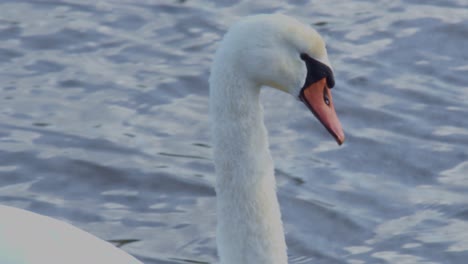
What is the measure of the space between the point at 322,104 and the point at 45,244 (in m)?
1.19

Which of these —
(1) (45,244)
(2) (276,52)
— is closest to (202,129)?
(1) (45,244)

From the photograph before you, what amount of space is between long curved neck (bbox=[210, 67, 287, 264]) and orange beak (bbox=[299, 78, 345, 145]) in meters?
0.18

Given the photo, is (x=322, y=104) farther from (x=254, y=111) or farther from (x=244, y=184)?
(x=244, y=184)

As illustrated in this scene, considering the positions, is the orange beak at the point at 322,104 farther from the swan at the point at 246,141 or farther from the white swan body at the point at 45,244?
the white swan body at the point at 45,244

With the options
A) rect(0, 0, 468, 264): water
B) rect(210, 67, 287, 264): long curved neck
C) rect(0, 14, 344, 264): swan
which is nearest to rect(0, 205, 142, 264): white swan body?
rect(0, 14, 344, 264): swan

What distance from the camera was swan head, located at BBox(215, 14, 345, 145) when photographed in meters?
4.68

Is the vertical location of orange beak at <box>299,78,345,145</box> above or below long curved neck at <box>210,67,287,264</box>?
above

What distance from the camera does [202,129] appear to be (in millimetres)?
7871

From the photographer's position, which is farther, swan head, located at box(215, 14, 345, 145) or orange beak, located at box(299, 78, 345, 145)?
orange beak, located at box(299, 78, 345, 145)

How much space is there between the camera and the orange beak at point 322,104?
483 cm

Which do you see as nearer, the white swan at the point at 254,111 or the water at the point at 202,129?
the white swan at the point at 254,111

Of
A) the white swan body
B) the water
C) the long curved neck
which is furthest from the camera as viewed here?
the water

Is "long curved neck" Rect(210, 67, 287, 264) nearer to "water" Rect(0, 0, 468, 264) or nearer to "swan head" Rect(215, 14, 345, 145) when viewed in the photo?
"swan head" Rect(215, 14, 345, 145)

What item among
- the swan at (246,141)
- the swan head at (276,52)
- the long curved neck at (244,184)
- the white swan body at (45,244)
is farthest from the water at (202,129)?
the swan head at (276,52)
